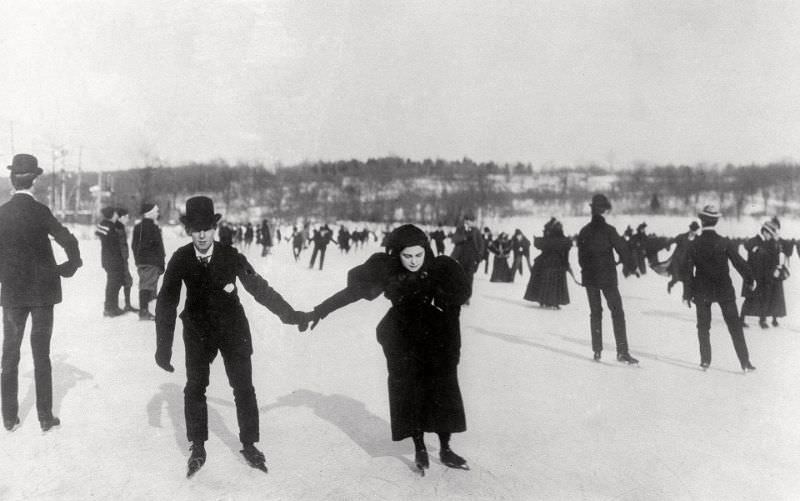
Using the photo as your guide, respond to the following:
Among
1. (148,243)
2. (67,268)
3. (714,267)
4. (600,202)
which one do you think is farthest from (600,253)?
(148,243)

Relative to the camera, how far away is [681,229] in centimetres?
8750

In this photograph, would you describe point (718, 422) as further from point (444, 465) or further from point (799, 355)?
Result: point (799, 355)

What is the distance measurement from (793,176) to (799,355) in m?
Answer: 105

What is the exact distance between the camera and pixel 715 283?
648cm

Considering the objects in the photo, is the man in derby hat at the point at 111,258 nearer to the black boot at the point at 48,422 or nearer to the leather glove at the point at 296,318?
the black boot at the point at 48,422

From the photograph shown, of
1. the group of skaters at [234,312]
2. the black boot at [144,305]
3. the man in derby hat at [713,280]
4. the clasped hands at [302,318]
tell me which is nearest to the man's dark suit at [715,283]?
the man in derby hat at [713,280]

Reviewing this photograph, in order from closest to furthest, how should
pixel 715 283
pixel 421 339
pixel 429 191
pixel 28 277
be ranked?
pixel 421 339
pixel 28 277
pixel 715 283
pixel 429 191

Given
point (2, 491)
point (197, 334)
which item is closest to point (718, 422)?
point (197, 334)

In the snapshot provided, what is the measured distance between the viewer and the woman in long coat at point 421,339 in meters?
3.85

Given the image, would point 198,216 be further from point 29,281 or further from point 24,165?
point 24,165

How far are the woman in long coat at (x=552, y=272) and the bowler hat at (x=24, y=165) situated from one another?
871 cm

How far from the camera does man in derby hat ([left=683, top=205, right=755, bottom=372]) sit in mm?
6422

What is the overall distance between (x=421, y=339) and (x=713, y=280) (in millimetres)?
3904

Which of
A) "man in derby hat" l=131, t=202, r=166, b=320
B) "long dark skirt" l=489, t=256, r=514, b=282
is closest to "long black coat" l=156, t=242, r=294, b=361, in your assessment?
"man in derby hat" l=131, t=202, r=166, b=320
